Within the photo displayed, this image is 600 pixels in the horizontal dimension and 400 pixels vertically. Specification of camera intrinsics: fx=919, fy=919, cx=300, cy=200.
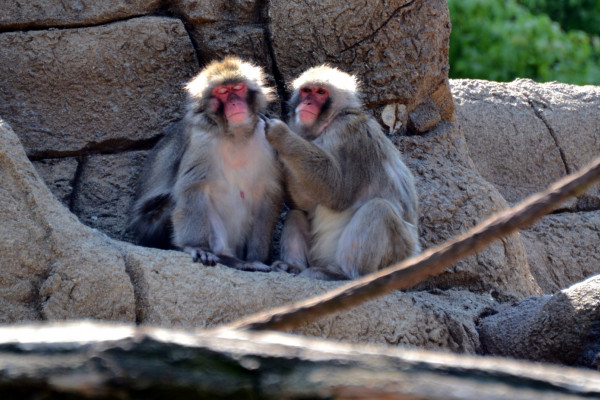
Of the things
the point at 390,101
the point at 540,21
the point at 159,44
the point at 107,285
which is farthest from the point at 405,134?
the point at 540,21

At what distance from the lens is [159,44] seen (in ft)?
20.3

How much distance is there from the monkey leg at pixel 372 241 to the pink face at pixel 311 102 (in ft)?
1.99

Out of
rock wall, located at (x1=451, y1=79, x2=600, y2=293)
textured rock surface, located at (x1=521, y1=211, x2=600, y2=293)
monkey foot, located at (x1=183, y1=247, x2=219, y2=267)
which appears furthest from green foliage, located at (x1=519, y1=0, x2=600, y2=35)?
monkey foot, located at (x1=183, y1=247, x2=219, y2=267)

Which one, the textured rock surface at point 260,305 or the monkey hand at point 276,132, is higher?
the monkey hand at point 276,132

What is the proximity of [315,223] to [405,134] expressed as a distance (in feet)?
4.71

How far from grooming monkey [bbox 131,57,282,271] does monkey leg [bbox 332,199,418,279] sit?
0.48 m

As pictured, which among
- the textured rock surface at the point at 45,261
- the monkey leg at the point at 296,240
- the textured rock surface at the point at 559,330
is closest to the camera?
the textured rock surface at the point at 45,261

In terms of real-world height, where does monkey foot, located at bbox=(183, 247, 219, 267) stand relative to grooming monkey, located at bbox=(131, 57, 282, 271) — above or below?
below

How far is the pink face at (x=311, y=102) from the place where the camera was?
5.37 m

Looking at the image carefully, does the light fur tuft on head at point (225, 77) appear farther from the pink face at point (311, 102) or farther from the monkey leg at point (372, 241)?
the monkey leg at point (372, 241)

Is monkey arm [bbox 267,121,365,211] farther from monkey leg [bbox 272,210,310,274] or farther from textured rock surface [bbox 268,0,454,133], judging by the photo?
textured rock surface [bbox 268,0,454,133]

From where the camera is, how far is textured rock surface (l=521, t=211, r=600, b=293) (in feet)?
24.0

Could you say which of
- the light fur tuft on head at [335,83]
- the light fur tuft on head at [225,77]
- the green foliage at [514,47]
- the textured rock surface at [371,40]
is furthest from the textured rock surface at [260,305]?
the green foliage at [514,47]

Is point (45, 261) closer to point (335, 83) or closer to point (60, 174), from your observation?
point (60, 174)
